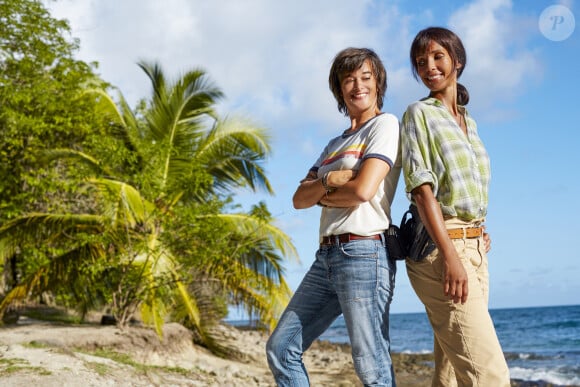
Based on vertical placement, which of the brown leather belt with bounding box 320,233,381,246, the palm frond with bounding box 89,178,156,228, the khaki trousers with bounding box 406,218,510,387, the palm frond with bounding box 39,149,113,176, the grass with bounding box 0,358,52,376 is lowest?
the grass with bounding box 0,358,52,376

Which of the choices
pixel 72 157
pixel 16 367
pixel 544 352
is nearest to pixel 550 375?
pixel 544 352

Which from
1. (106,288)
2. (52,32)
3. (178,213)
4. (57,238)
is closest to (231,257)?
(178,213)

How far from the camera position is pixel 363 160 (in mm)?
2865

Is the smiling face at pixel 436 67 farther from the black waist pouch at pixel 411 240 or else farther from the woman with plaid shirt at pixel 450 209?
the black waist pouch at pixel 411 240

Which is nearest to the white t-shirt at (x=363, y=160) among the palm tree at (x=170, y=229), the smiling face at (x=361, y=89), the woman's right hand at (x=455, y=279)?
the smiling face at (x=361, y=89)

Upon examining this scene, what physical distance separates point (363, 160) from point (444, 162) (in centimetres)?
36

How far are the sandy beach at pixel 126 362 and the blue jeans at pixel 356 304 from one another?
3837 mm

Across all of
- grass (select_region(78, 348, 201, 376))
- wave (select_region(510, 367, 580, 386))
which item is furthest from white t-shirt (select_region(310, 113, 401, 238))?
wave (select_region(510, 367, 580, 386))

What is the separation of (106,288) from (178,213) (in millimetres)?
1770

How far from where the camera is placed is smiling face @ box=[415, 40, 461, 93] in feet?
9.76

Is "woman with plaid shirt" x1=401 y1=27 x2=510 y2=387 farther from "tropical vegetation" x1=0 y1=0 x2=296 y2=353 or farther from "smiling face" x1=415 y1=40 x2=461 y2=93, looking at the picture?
"tropical vegetation" x1=0 y1=0 x2=296 y2=353

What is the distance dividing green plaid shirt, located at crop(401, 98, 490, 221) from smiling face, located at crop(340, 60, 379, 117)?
23 cm

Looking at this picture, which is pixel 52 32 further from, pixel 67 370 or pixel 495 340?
pixel 495 340

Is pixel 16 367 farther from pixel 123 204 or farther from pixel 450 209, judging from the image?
pixel 450 209
